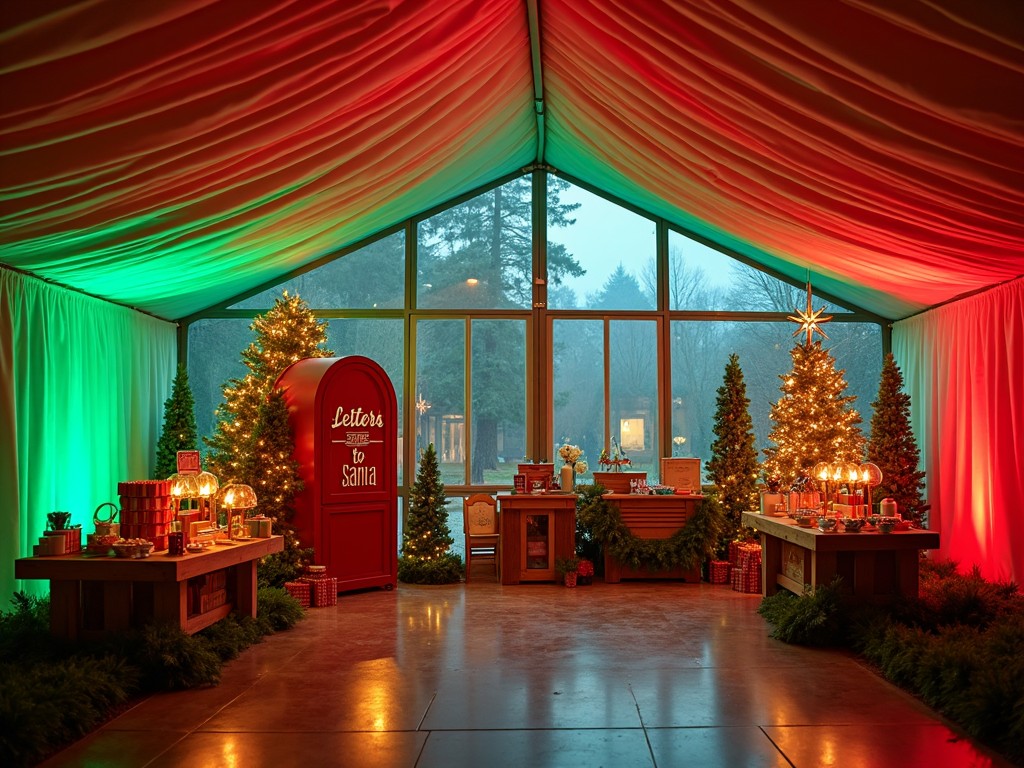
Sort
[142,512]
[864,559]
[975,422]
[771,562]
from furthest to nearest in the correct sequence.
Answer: [975,422]
[771,562]
[864,559]
[142,512]

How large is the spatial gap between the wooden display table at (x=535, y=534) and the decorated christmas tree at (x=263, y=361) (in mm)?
3075

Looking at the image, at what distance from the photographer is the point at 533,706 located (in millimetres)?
5164

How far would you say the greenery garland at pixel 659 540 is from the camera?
997 centimetres

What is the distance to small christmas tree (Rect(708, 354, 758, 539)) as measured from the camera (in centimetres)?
1071

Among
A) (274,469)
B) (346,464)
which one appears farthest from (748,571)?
(274,469)

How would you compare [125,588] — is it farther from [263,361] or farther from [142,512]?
[263,361]

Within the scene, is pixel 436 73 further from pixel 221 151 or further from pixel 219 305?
pixel 219 305

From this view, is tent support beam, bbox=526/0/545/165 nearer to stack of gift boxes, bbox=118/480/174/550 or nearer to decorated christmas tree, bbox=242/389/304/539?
decorated christmas tree, bbox=242/389/304/539

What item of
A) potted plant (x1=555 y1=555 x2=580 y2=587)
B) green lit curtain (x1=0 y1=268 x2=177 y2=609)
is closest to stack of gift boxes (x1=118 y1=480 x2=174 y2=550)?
green lit curtain (x1=0 y1=268 x2=177 y2=609)

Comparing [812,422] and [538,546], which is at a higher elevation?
[812,422]

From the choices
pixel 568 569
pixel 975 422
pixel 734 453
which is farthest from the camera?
pixel 734 453

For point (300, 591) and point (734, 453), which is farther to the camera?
point (734, 453)

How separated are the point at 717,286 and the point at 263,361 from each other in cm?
612

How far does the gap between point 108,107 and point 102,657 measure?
3.32m
